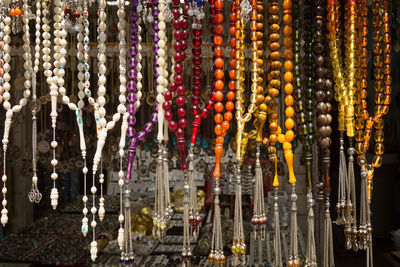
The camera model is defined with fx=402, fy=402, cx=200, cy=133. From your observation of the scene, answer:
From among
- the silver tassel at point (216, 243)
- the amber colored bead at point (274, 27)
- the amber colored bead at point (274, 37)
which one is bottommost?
the silver tassel at point (216, 243)

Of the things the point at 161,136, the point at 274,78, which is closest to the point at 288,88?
the point at 274,78

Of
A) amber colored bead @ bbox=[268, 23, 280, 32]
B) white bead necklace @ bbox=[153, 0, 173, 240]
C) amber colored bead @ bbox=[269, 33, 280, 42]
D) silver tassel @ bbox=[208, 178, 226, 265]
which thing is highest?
amber colored bead @ bbox=[268, 23, 280, 32]

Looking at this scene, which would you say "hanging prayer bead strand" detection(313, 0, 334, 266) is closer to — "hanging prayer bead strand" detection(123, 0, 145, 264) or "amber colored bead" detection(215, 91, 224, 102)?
"amber colored bead" detection(215, 91, 224, 102)

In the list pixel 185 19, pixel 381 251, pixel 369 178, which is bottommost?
pixel 381 251

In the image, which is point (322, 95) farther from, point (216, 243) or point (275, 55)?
point (216, 243)

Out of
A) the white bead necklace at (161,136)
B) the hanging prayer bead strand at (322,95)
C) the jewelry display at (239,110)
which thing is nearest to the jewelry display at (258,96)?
the jewelry display at (239,110)

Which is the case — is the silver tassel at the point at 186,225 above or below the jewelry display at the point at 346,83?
below

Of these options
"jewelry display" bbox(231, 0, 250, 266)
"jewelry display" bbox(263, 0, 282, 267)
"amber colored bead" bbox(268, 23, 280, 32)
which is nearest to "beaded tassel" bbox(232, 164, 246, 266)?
"jewelry display" bbox(231, 0, 250, 266)

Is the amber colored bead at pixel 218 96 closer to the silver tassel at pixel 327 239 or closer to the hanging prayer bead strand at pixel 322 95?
the hanging prayer bead strand at pixel 322 95

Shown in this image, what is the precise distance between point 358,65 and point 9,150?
7.89 feet

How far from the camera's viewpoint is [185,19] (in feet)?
4.00

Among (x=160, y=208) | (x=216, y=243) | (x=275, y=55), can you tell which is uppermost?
(x=275, y=55)

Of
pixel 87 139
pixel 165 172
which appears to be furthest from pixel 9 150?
pixel 165 172

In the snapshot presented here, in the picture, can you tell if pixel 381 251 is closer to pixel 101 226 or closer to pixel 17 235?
pixel 101 226
